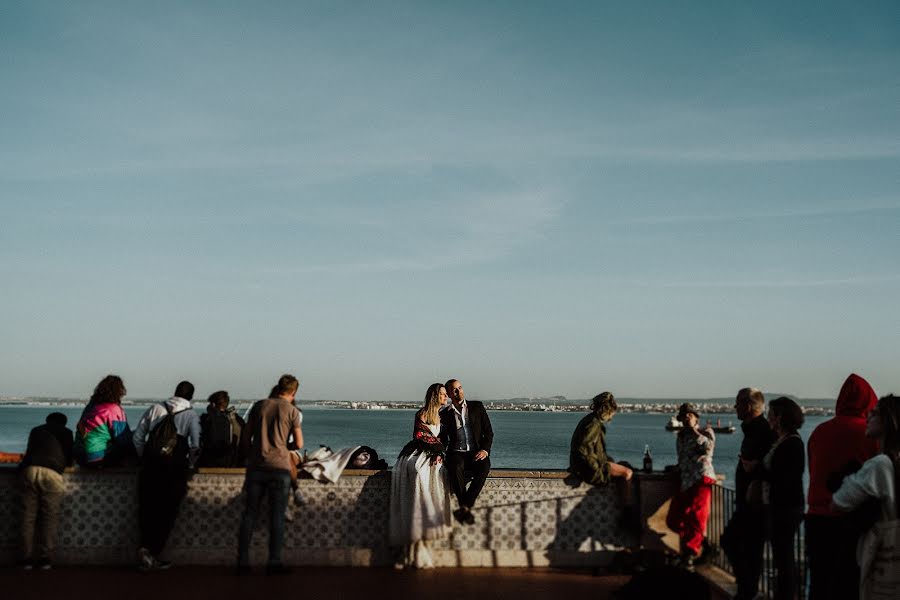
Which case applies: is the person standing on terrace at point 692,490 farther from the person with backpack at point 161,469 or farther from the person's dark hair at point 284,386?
the person with backpack at point 161,469

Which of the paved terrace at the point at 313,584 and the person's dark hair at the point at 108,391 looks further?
the person's dark hair at the point at 108,391

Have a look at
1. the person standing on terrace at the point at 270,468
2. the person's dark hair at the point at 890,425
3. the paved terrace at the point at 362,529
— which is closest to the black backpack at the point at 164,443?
the paved terrace at the point at 362,529

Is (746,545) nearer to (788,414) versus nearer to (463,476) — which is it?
(788,414)

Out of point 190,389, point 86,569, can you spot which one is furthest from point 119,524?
point 190,389

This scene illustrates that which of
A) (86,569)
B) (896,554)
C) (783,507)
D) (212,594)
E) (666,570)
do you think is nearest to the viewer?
(666,570)

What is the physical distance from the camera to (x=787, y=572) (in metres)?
6.45

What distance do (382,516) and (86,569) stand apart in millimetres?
2640

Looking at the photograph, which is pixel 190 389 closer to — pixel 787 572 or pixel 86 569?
pixel 86 569

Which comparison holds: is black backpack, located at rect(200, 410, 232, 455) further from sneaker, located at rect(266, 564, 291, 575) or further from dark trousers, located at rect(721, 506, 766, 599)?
dark trousers, located at rect(721, 506, 766, 599)

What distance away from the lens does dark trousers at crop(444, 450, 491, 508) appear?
8.72 metres

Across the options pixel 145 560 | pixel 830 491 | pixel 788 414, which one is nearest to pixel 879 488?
pixel 830 491

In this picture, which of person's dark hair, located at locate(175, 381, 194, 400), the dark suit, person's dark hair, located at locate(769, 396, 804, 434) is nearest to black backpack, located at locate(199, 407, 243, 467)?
person's dark hair, located at locate(175, 381, 194, 400)

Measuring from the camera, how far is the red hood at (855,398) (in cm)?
594

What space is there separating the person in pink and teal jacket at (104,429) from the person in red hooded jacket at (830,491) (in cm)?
592
